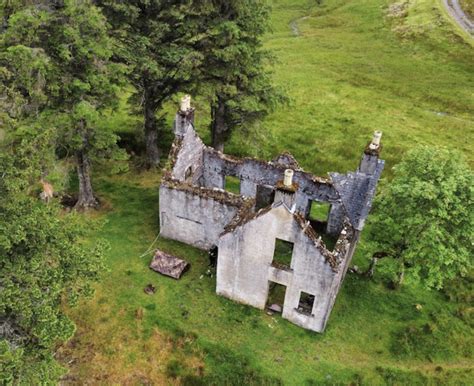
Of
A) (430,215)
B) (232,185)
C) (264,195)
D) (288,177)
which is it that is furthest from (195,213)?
(430,215)

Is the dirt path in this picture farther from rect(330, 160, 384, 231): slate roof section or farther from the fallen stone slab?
the fallen stone slab

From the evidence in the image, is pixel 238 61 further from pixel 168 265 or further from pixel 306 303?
pixel 306 303

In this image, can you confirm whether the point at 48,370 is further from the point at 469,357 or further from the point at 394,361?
the point at 469,357

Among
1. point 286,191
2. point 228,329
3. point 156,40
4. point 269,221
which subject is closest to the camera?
point 286,191

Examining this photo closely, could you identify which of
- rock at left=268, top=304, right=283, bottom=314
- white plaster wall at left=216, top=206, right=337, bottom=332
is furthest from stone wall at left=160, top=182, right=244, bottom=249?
rock at left=268, top=304, right=283, bottom=314

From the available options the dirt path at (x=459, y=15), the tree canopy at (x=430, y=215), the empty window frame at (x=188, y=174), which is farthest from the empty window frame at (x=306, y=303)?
the dirt path at (x=459, y=15)

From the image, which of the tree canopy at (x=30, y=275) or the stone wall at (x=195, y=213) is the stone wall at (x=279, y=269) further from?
the tree canopy at (x=30, y=275)

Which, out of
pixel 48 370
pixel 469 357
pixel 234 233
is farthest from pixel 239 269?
pixel 469 357
